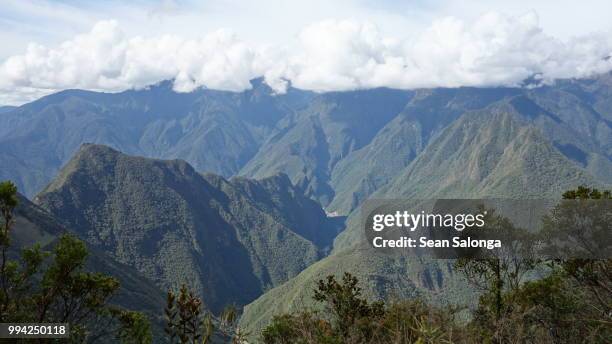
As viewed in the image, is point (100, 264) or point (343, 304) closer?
point (343, 304)

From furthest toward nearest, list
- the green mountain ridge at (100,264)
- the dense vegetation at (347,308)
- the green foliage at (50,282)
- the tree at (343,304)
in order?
the green mountain ridge at (100,264), the tree at (343,304), the green foliage at (50,282), the dense vegetation at (347,308)

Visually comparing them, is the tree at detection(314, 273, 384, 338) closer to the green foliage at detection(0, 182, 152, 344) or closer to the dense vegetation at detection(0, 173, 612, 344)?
Result: the dense vegetation at detection(0, 173, 612, 344)

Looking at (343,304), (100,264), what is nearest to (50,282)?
(343,304)

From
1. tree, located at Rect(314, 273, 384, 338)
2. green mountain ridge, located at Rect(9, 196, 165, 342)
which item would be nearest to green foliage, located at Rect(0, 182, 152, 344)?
tree, located at Rect(314, 273, 384, 338)

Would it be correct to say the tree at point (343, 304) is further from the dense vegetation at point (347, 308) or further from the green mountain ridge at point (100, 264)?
the green mountain ridge at point (100, 264)

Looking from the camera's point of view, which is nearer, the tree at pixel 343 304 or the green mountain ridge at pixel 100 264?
the tree at pixel 343 304

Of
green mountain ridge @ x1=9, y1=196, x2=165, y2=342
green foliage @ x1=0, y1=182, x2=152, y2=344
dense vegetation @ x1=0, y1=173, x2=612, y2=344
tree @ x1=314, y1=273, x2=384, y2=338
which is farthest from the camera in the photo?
green mountain ridge @ x1=9, y1=196, x2=165, y2=342

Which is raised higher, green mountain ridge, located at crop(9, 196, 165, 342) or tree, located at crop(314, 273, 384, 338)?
green mountain ridge, located at crop(9, 196, 165, 342)

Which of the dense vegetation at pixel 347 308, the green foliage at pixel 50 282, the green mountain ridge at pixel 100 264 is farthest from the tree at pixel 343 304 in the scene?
the green mountain ridge at pixel 100 264

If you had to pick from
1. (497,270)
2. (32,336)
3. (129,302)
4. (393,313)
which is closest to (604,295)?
(497,270)

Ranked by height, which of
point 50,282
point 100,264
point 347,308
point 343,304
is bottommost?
point 50,282

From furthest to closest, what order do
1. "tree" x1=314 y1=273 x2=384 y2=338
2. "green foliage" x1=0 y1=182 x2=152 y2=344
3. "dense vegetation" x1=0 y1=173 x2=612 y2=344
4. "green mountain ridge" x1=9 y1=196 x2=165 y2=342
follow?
"green mountain ridge" x1=9 y1=196 x2=165 y2=342 → "tree" x1=314 y1=273 x2=384 y2=338 → "green foliage" x1=0 y1=182 x2=152 y2=344 → "dense vegetation" x1=0 y1=173 x2=612 y2=344

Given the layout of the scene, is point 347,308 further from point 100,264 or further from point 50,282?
point 100,264

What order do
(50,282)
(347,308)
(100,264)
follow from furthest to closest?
(100,264), (347,308), (50,282)
